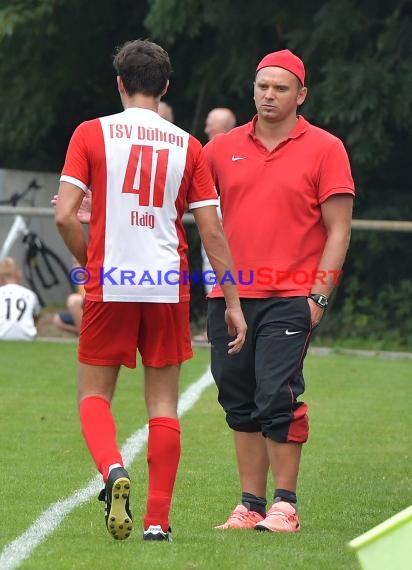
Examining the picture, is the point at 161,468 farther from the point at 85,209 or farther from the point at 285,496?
the point at 85,209

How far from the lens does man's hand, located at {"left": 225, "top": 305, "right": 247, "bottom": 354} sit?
6.12 meters

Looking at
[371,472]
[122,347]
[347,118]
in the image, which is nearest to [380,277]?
[347,118]

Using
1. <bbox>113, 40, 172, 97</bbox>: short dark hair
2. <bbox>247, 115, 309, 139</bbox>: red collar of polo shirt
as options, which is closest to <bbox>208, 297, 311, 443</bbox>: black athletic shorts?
<bbox>247, 115, 309, 139</bbox>: red collar of polo shirt

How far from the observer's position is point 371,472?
26.8 feet

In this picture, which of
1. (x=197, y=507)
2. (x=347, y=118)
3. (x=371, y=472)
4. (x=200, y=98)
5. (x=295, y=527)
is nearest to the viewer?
(x=295, y=527)

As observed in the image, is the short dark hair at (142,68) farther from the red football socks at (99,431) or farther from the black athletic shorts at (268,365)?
the red football socks at (99,431)

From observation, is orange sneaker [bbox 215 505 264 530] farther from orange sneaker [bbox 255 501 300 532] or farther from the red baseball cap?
the red baseball cap

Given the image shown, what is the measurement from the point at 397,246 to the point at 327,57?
2338 mm

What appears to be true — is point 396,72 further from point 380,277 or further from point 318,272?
point 318,272

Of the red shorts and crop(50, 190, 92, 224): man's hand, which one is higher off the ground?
crop(50, 190, 92, 224): man's hand

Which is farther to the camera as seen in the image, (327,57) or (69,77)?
(69,77)

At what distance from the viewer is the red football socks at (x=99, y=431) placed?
5766 millimetres

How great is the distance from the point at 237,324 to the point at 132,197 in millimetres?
760

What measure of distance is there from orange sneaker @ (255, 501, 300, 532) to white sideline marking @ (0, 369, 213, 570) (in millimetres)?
924
